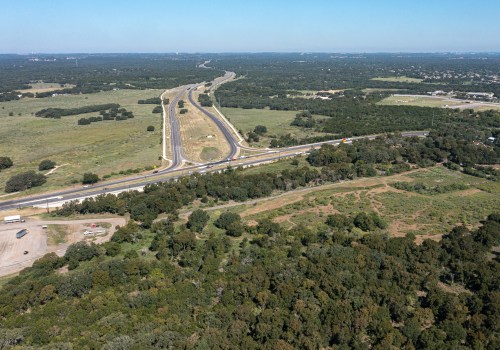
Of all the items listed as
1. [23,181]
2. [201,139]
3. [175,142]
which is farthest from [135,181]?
[201,139]

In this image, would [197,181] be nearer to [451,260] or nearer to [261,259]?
[261,259]

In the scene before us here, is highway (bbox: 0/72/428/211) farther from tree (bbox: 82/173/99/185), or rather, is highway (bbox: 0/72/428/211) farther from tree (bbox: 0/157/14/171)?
tree (bbox: 0/157/14/171)

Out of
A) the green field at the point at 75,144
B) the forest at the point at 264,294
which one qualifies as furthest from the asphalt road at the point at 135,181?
the forest at the point at 264,294

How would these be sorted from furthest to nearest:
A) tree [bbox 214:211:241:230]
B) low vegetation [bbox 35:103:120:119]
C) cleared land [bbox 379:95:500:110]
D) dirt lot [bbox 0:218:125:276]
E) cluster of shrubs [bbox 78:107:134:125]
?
cleared land [bbox 379:95:500:110] < low vegetation [bbox 35:103:120:119] < cluster of shrubs [bbox 78:107:134:125] < tree [bbox 214:211:241:230] < dirt lot [bbox 0:218:125:276]

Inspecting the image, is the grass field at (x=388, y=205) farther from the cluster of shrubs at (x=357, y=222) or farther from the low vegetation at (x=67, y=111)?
the low vegetation at (x=67, y=111)

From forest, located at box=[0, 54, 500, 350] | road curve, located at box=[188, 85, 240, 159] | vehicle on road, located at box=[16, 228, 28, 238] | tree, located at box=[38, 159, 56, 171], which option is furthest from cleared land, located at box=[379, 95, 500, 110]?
vehicle on road, located at box=[16, 228, 28, 238]

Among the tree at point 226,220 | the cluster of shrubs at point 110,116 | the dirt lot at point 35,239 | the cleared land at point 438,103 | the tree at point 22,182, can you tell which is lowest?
the dirt lot at point 35,239
